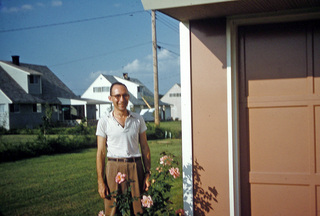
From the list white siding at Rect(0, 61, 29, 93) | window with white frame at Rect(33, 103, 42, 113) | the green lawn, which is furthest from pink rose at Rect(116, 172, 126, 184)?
window with white frame at Rect(33, 103, 42, 113)

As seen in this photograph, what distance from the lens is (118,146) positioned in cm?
303

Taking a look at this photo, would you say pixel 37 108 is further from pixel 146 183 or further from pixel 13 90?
pixel 146 183

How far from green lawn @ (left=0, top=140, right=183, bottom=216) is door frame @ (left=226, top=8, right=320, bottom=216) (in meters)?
2.07

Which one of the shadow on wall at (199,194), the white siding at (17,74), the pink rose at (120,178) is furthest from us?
the white siding at (17,74)

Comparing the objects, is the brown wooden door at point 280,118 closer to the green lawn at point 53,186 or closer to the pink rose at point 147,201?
the pink rose at point 147,201

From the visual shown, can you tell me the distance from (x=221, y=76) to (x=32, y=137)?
22.3ft

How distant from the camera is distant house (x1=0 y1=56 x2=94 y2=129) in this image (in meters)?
7.59

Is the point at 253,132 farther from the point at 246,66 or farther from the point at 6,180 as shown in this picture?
the point at 6,180

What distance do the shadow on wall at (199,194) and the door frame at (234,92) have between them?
0.61ft

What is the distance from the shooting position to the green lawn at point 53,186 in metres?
5.44

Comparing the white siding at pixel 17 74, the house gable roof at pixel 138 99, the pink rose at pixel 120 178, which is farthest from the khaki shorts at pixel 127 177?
the white siding at pixel 17 74

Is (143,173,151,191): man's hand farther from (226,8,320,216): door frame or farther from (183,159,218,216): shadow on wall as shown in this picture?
(226,8,320,216): door frame

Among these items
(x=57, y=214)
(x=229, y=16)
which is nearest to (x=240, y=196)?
(x=229, y=16)

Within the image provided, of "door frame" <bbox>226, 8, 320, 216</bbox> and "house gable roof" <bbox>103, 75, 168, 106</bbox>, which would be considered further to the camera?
"house gable roof" <bbox>103, 75, 168, 106</bbox>
